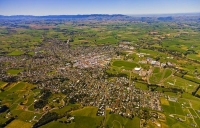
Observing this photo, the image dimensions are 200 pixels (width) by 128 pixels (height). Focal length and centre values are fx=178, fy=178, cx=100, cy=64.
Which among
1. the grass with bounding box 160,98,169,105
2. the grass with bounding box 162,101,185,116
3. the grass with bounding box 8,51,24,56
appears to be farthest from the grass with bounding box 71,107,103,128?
the grass with bounding box 8,51,24,56

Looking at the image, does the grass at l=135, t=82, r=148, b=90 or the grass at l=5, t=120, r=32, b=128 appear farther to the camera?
the grass at l=135, t=82, r=148, b=90

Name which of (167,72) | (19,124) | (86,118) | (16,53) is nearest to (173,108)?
(86,118)

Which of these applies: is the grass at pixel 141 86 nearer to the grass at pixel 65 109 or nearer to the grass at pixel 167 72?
the grass at pixel 167 72

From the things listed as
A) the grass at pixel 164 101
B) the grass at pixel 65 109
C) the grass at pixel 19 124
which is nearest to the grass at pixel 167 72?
the grass at pixel 164 101

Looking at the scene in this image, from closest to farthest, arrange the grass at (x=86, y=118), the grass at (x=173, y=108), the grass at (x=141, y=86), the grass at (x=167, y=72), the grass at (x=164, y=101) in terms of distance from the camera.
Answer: the grass at (x=86, y=118)
the grass at (x=173, y=108)
the grass at (x=164, y=101)
the grass at (x=141, y=86)
the grass at (x=167, y=72)

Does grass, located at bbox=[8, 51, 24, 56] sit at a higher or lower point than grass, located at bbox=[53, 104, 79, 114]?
higher

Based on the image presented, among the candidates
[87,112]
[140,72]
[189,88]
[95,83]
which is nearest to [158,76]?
[140,72]

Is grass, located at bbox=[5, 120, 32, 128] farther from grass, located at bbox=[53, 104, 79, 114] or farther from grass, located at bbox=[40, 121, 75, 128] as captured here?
grass, located at bbox=[53, 104, 79, 114]

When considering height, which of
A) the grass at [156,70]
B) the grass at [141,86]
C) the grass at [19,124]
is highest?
the grass at [156,70]

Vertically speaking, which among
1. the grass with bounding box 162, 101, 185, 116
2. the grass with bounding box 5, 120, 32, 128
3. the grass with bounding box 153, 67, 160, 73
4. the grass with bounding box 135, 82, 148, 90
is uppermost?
the grass with bounding box 153, 67, 160, 73

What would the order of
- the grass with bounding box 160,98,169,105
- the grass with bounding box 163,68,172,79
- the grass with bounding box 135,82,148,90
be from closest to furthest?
1. the grass with bounding box 160,98,169,105
2. the grass with bounding box 135,82,148,90
3. the grass with bounding box 163,68,172,79

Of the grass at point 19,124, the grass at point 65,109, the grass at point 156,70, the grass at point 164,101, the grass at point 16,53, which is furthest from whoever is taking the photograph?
the grass at point 16,53

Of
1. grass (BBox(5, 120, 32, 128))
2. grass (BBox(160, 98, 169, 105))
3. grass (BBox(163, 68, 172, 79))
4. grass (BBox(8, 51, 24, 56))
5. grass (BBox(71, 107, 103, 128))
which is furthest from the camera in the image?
grass (BBox(8, 51, 24, 56))
